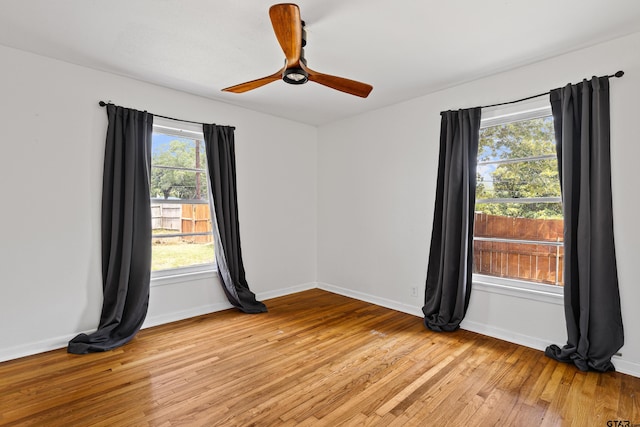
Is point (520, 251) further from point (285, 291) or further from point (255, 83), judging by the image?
point (285, 291)

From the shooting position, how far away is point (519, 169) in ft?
10.3

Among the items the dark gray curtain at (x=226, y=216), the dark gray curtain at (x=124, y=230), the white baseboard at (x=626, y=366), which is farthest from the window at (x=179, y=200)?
the white baseboard at (x=626, y=366)

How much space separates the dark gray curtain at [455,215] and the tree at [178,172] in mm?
2743

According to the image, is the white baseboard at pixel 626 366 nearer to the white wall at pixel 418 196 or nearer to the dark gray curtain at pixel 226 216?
the white wall at pixel 418 196

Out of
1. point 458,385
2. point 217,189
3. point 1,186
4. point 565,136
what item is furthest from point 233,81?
point 458,385

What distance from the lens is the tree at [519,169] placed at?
2.96 meters

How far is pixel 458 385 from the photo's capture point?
234 cm

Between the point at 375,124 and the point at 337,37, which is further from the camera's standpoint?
the point at 375,124

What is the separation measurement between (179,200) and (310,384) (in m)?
2.48

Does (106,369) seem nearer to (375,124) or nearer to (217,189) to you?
(217,189)

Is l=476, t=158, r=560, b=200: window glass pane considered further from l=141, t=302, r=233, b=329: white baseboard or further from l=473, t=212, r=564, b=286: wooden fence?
l=141, t=302, r=233, b=329: white baseboard

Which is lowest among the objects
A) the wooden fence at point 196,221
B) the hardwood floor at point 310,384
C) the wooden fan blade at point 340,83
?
the hardwood floor at point 310,384

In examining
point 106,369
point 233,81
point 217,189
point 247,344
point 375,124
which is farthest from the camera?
point 375,124

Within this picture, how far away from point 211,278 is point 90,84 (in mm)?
2310
